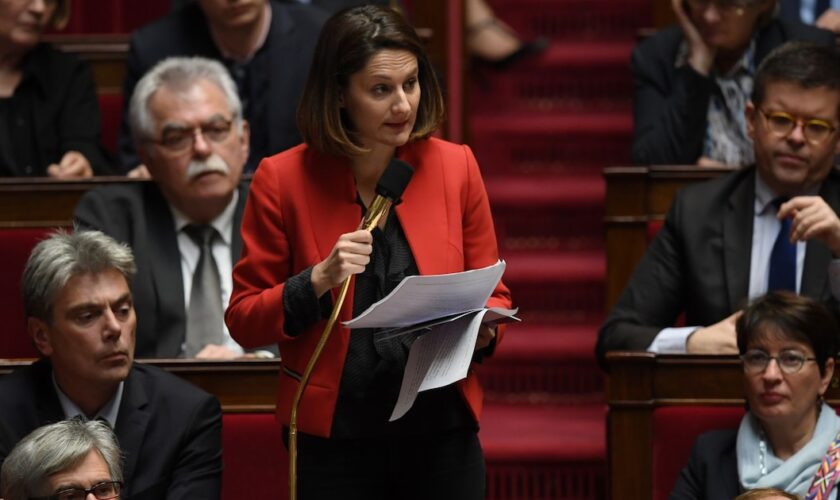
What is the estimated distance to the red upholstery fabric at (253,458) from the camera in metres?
1.25

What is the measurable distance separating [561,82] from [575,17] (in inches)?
5.5

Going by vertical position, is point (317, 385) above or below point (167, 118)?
below

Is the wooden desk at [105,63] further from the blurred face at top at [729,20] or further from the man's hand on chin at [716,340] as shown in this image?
the man's hand on chin at [716,340]

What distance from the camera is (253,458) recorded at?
1.26 meters

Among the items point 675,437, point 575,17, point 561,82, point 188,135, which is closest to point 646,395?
point 675,437

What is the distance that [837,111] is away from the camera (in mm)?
1402

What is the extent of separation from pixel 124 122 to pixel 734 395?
2.68ft

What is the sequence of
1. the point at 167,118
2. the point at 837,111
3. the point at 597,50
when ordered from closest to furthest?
the point at 837,111 < the point at 167,118 < the point at 597,50

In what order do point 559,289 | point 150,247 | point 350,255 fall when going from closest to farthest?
1. point 350,255
2. point 150,247
3. point 559,289

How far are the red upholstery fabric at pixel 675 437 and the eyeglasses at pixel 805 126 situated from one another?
29 cm

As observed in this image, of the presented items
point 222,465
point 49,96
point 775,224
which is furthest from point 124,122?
point 775,224

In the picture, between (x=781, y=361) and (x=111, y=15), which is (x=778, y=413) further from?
(x=111, y=15)

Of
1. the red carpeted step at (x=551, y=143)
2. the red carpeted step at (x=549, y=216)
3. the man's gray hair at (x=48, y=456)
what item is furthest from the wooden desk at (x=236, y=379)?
the red carpeted step at (x=551, y=143)

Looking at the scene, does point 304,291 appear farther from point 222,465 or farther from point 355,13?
point 222,465
